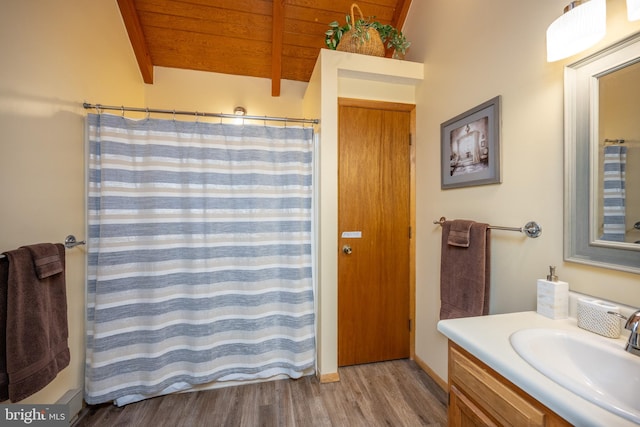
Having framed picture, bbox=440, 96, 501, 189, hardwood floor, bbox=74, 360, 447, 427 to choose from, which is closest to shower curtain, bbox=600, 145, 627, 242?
framed picture, bbox=440, 96, 501, 189

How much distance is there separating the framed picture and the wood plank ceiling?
140cm

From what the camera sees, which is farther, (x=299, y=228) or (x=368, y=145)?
(x=368, y=145)

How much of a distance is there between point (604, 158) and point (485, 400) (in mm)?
969

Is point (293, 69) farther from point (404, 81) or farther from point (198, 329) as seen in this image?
point (198, 329)

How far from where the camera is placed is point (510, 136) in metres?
1.32

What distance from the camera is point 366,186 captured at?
2078mm

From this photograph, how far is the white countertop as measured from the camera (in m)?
0.56

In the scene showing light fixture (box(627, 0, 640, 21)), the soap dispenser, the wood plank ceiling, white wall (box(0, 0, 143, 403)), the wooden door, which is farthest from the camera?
the wood plank ceiling

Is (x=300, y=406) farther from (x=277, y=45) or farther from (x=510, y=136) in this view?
(x=277, y=45)

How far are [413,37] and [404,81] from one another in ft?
1.55

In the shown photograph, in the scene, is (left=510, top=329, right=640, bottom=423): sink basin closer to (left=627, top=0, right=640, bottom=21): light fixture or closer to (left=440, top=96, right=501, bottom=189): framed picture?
(left=440, top=96, right=501, bottom=189): framed picture

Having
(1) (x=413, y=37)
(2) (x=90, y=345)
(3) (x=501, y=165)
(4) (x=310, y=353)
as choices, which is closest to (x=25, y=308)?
(2) (x=90, y=345)

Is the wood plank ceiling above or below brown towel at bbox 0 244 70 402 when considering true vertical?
above

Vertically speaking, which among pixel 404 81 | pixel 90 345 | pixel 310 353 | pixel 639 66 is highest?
pixel 404 81
